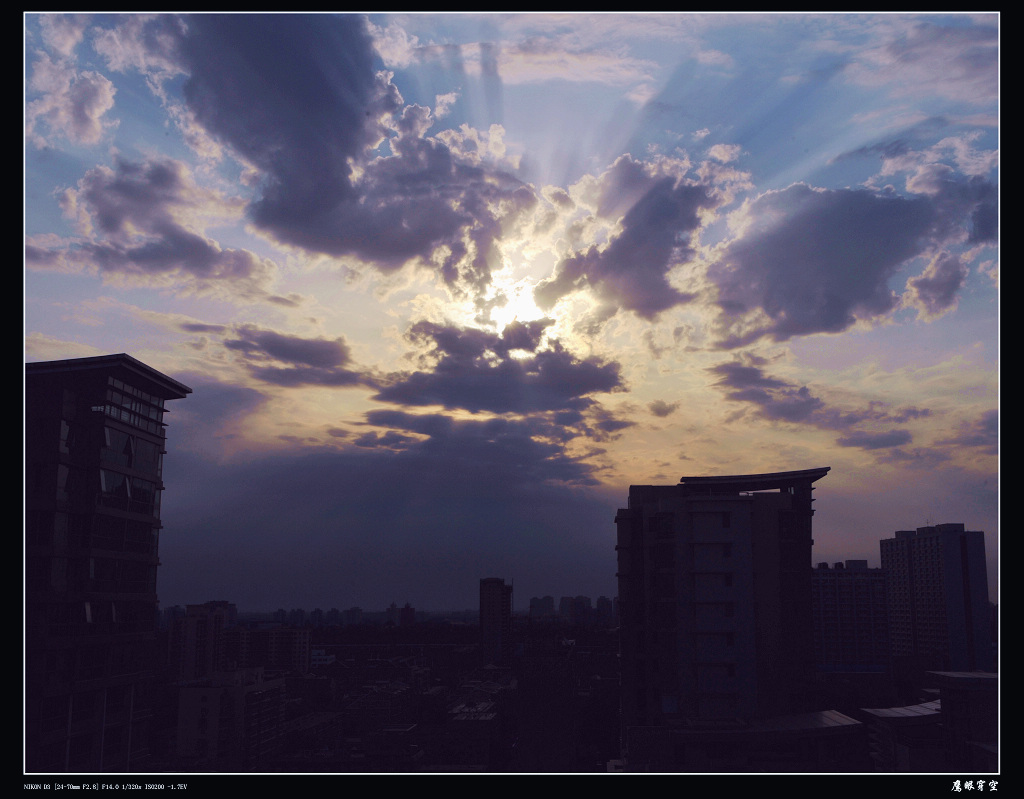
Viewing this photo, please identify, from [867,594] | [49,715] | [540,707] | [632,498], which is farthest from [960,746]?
[867,594]

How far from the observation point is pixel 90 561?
15.7 m

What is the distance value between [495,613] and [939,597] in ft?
170

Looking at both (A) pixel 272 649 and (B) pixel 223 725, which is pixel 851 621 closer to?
(B) pixel 223 725

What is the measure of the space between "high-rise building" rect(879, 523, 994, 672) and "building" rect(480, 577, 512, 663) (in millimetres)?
42994

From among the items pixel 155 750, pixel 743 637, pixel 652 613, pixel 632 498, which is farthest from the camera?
pixel 155 750

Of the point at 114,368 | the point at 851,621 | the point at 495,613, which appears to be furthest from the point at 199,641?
the point at 851,621

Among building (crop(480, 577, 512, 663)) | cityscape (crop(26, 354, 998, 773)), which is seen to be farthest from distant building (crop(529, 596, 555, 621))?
cityscape (crop(26, 354, 998, 773))

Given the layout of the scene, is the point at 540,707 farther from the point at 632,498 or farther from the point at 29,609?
the point at 29,609

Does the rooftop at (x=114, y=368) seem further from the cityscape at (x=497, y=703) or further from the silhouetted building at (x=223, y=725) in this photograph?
the silhouetted building at (x=223, y=725)

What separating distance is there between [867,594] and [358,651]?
194ft

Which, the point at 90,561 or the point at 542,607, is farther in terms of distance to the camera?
the point at 542,607

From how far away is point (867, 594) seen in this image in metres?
51.6

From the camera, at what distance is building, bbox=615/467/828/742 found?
61.7 ft

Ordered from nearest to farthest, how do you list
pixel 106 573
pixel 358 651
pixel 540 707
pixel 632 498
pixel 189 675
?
pixel 106 573 → pixel 632 498 → pixel 540 707 → pixel 189 675 → pixel 358 651
